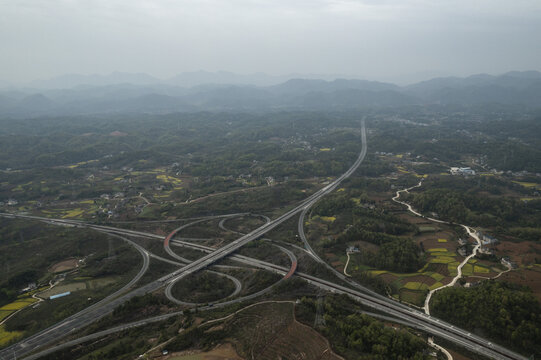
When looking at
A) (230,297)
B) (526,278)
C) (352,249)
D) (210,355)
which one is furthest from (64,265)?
(526,278)

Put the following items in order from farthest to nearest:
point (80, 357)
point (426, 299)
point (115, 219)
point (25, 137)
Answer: point (25, 137), point (115, 219), point (426, 299), point (80, 357)

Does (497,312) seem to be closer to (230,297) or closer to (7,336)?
(230,297)

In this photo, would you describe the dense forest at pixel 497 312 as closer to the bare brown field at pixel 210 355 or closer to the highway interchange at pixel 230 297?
the highway interchange at pixel 230 297

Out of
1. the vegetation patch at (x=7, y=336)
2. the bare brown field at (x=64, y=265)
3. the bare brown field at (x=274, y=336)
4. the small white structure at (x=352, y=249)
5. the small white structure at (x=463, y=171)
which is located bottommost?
the bare brown field at (x=64, y=265)

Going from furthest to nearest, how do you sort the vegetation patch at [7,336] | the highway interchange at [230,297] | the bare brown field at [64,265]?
the bare brown field at [64,265]
the vegetation patch at [7,336]
the highway interchange at [230,297]

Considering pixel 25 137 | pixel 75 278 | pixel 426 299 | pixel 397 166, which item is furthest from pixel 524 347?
pixel 25 137

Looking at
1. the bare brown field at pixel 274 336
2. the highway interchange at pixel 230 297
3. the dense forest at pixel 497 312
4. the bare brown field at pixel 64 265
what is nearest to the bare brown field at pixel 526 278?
the dense forest at pixel 497 312

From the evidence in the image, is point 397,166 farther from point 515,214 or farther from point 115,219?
point 115,219

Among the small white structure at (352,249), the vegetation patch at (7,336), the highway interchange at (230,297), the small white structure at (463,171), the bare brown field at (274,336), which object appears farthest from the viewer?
the small white structure at (463,171)

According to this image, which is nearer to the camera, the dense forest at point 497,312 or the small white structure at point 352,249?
the dense forest at point 497,312
